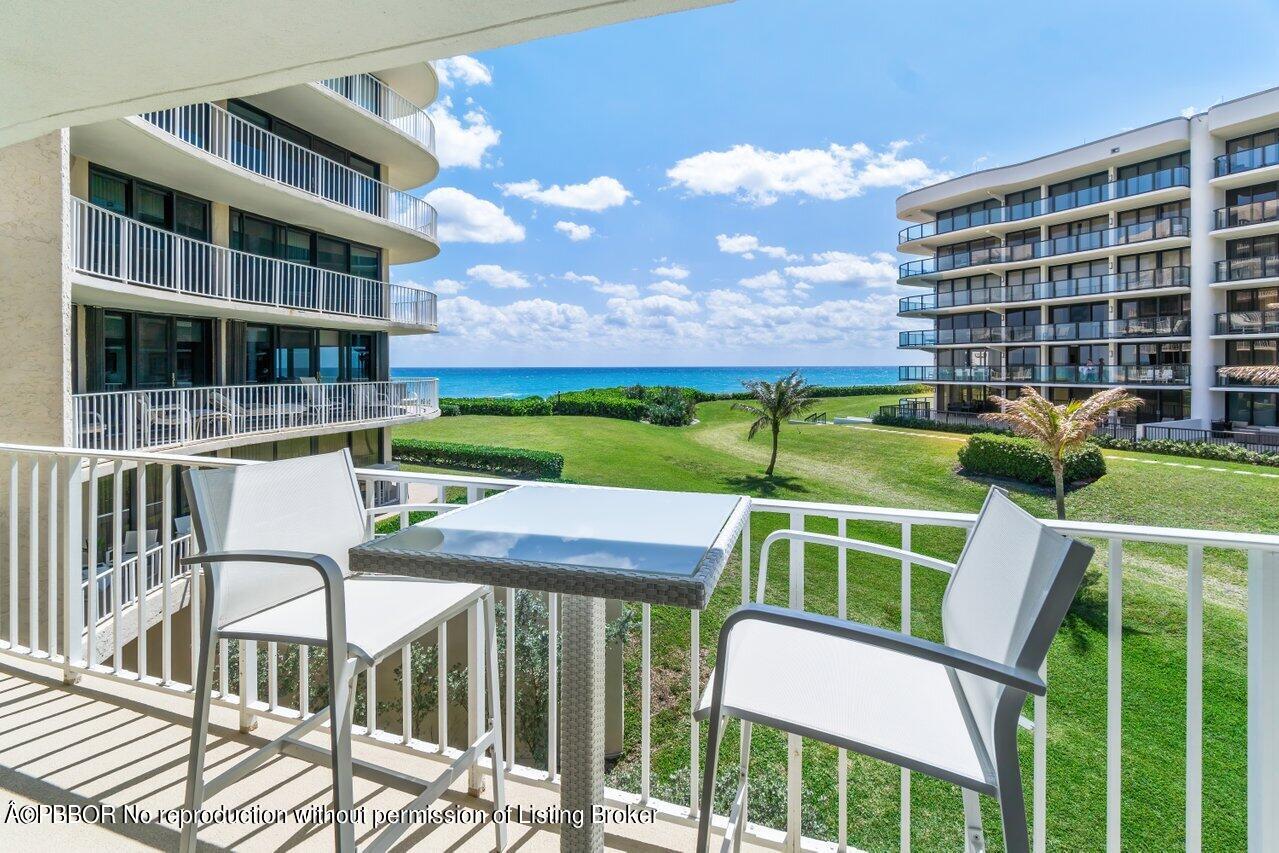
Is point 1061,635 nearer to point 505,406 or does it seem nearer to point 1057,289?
point 1057,289

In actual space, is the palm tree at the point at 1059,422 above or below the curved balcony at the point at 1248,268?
below

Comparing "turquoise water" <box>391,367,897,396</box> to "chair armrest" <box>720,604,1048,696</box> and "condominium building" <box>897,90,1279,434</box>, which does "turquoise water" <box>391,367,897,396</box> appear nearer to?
"condominium building" <box>897,90,1279,434</box>

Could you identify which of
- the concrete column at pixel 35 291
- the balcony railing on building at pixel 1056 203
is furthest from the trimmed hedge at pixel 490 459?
the balcony railing on building at pixel 1056 203

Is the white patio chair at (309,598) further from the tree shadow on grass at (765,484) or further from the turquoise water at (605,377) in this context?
the turquoise water at (605,377)

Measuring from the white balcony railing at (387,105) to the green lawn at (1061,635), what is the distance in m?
9.30

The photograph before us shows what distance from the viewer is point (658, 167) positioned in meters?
50.8

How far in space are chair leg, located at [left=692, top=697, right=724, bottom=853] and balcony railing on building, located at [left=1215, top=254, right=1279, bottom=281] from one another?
2398 cm

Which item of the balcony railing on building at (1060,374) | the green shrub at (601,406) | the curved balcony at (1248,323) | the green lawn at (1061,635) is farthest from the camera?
the green shrub at (601,406)

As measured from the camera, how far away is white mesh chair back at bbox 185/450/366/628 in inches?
55.9

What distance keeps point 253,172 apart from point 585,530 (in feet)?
30.5

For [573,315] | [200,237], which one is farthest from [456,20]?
[573,315]

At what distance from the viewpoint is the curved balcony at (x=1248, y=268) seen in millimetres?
17219

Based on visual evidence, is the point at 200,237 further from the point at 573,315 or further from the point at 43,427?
the point at 573,315

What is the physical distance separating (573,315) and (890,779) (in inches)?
1836
